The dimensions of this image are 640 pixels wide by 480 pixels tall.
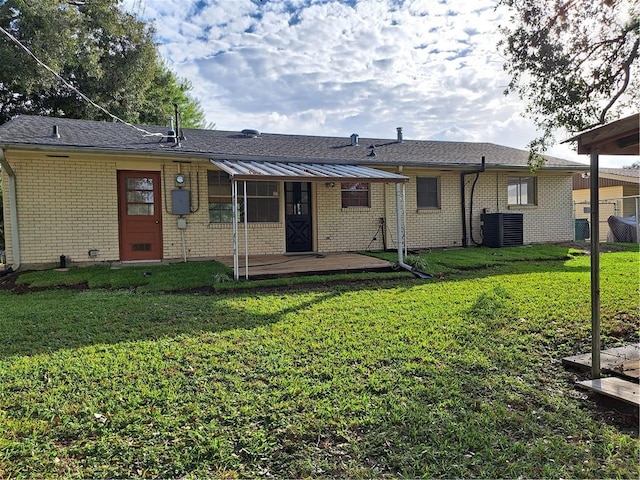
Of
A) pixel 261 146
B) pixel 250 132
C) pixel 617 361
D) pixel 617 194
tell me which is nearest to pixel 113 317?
pixel 617 361

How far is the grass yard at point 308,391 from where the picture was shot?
2404 mm

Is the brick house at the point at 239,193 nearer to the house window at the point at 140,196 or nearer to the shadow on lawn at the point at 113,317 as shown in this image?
the house window at the point at 140,196

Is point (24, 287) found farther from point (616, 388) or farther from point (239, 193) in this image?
point (616, 388)

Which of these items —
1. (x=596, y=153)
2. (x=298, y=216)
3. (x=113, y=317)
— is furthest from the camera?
(x=298, y=216)

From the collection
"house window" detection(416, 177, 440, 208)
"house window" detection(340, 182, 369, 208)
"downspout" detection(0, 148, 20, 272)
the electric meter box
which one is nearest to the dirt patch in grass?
"downspout" detection(0, 148, 20, 272)


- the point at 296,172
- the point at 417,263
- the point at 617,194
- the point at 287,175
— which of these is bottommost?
the point at 417,263

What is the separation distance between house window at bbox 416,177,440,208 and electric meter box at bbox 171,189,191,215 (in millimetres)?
6812

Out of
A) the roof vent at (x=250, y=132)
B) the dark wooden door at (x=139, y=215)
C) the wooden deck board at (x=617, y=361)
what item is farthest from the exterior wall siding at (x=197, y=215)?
the wooden deck board at (x=617, y=361)

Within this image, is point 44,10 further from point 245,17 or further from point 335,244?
point 335,244

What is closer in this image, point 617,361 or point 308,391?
point 308,391

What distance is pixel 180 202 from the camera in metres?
10.1

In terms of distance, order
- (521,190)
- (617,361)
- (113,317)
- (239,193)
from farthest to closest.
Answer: (521,190) → (239,193) → (113,317) → (617,361)

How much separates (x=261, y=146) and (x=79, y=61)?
32.5 ft

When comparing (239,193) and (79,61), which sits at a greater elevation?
(79,61)
